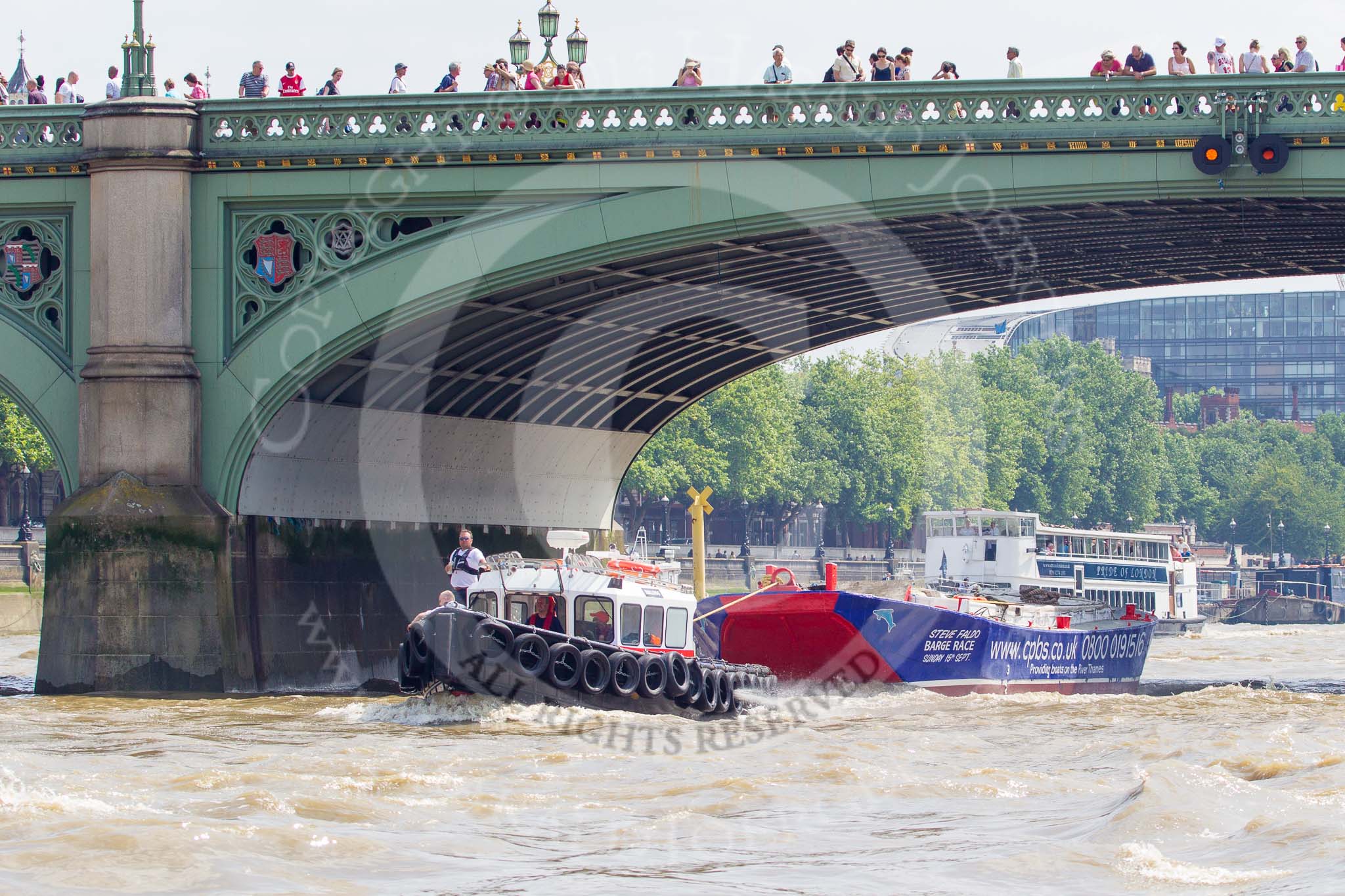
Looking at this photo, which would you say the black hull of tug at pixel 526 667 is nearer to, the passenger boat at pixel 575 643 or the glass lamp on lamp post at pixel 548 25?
the passenger boat at pixel 575 643

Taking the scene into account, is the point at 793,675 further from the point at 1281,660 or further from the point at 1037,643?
the point at 1281,660

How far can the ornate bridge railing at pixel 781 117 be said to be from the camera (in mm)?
29359

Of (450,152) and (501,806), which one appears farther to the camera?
(450,152)

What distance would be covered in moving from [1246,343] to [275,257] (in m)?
173

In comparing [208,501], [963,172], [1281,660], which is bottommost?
[1281,660]

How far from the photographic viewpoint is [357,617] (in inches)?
1468

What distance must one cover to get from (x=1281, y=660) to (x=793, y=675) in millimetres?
27823

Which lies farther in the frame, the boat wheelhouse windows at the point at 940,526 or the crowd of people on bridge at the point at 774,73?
the boat wheelhouse windows at the point at 940,526

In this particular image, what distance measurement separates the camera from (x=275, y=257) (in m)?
32.7

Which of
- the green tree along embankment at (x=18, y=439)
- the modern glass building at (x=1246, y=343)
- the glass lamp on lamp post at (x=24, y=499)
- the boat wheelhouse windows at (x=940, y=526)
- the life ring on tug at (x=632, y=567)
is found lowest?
the life ring on tug at (x=632, y=567)

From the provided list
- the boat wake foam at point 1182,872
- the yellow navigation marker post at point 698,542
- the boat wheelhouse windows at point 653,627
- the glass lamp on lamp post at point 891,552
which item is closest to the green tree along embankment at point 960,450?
the glass lamp on lamp post at point 891,552

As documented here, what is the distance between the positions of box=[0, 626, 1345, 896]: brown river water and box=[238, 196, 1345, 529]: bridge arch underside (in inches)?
230

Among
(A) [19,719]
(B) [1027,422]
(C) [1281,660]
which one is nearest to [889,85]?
(A) [19,719]

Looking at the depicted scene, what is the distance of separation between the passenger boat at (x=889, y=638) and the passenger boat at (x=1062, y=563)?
5902 mm
